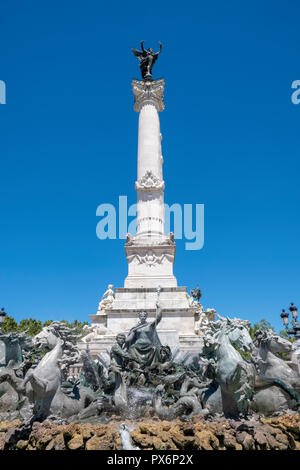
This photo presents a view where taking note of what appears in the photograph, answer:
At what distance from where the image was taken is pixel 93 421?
28.0ft

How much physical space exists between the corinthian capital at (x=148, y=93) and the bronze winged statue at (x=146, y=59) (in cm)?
206

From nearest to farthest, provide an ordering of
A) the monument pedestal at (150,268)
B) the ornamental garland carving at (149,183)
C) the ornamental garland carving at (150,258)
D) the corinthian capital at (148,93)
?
1. the monument pedestal at (150,268)
2. the ornamental garland carving at (150,258)
3. the ornamental garland carving at (149,183)
4. the corinthian capital at (148,93)

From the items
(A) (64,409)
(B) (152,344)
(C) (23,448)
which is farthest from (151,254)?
(C) (23,448)

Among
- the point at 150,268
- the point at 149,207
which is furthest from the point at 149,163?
the point at 150,268

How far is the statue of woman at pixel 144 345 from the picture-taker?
10.8 m

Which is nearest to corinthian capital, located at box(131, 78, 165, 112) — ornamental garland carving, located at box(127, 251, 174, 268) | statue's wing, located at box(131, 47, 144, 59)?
statue's wing, located at box(131, 47, 144, 59)

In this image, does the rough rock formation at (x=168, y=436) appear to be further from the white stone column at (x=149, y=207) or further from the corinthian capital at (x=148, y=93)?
the corinthian capital at (x=148, y=93)

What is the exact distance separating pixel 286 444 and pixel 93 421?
448 cm

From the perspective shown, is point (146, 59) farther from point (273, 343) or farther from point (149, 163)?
point (273, 343)

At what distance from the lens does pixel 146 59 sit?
27828 mm

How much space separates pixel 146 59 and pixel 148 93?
5.31 meters

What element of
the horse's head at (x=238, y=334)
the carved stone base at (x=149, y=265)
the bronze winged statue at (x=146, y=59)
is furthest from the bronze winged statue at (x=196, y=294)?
the bronze winged statue at (x=146, y=59)

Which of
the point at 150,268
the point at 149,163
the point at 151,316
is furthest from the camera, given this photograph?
the point at 149,163

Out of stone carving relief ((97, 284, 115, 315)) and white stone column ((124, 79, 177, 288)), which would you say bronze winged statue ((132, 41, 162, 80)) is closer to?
white stone column ((124, 79, 177, 288))
